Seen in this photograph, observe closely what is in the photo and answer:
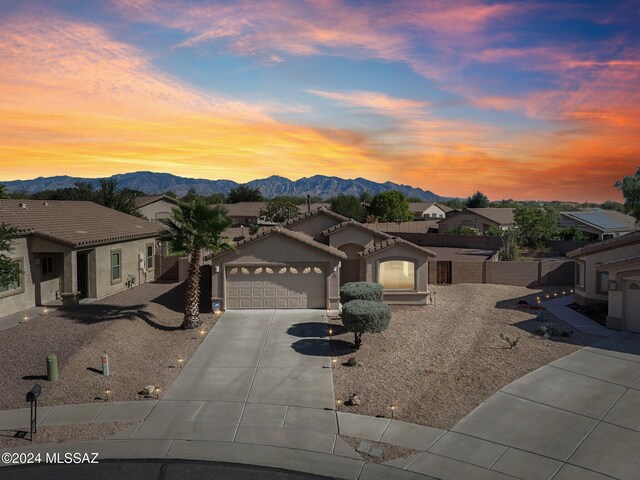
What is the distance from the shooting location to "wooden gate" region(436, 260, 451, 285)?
31.7 m

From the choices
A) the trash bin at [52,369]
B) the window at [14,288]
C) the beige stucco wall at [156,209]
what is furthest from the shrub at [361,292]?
the beige stucco wall at [156,209]

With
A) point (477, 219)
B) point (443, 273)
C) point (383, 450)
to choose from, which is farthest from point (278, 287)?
point (477, 219)

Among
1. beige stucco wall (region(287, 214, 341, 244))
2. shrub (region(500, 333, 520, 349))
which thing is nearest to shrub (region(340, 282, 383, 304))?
shrub (region(500, 333, 520, 349))

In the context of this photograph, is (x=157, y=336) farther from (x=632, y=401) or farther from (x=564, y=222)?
(x=564, y=222)

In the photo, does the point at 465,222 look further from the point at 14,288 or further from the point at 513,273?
the point at 14,288

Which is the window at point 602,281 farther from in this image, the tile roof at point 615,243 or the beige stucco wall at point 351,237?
the beige stucco wall at point 351,237

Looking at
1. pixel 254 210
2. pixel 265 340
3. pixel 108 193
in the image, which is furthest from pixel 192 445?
pixel 254 210

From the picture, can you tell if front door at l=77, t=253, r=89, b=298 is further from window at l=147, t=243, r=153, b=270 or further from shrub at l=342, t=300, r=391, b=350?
shrub at l=342, t=300, r=391, b=350

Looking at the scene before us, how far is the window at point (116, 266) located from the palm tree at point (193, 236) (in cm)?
803

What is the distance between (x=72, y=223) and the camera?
2655 centimetres

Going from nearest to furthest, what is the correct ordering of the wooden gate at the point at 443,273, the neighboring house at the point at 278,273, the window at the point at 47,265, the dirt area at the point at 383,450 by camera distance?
the dirt area at the point at 383,450 < the neighboring house at the point at 278,273 < the window at the point at 47,265 < the wooden gate at the point at 443,273

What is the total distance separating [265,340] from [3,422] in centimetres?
882

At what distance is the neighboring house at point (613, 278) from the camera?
66.5ft

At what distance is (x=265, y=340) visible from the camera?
19.2 metres
